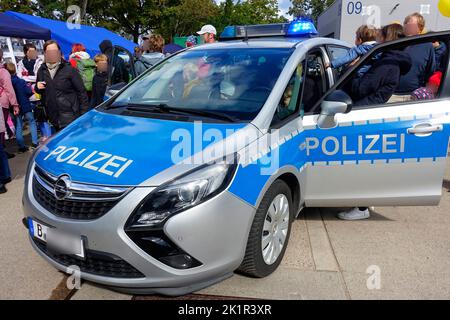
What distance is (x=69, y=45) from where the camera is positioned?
42.2ft

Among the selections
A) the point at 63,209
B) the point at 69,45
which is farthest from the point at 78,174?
the point at 69,45

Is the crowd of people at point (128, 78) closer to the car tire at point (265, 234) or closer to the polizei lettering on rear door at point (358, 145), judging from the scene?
the polizei lettering on rear door at point (358, 145)

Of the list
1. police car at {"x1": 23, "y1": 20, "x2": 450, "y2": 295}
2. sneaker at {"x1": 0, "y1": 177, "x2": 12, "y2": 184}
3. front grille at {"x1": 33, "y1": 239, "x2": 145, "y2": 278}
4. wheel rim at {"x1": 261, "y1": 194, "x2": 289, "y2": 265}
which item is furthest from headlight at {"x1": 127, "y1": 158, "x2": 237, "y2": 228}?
sneaker at {"x1": 0, "y1": 177, "x2": 12, "y2": 184}

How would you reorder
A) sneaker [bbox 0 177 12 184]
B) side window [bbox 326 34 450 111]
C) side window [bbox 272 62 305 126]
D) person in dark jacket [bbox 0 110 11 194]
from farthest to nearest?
sneaker [bbox 0 177 12 184], person in dark jacket [bbox 0 110 11 194], side window [bbox 326 34 450 111], side window [bbox 272 62 305 126]

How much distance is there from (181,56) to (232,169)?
1.81m

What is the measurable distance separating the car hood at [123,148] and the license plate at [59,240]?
1.13 feet

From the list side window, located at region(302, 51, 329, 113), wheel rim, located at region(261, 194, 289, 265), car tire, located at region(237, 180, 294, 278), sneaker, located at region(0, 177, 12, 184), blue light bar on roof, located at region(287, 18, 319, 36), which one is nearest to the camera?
car tire, located at region(237, 180, 294, 278)

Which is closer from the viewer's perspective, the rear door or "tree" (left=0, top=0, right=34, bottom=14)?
the rear door

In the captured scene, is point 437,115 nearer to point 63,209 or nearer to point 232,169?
point 232,169

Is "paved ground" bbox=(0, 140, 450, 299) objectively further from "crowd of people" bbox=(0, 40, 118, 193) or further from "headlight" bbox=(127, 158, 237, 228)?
"crowd of people" bbox=(0, 40, 118, 193)

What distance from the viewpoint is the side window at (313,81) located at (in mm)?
3297

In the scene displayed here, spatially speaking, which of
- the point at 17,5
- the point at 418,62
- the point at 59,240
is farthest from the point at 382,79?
the point at 17,5

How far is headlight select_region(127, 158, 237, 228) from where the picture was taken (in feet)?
6.91

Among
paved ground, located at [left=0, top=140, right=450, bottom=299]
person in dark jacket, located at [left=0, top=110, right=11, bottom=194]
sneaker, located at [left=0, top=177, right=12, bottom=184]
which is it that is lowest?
paved ground, located at [left=0, top=140, right=450, bottom=299]
